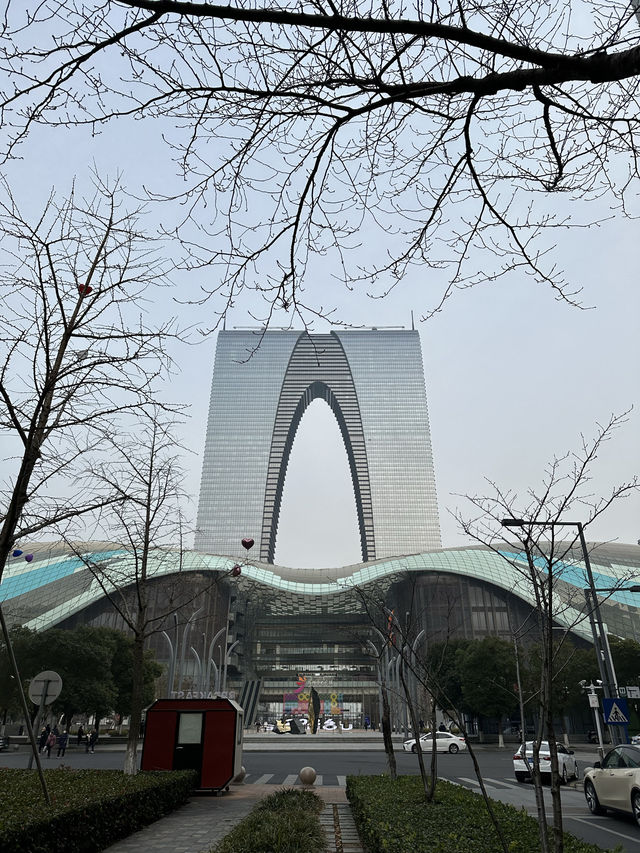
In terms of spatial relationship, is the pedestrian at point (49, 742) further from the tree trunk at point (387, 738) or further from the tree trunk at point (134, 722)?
the tree trunk at point (387, 738)

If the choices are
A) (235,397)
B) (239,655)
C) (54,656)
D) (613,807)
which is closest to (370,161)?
(613,807)

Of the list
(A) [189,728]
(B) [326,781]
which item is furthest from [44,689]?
(B) [326,781]

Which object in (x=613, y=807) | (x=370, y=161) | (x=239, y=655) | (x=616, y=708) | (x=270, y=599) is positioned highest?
(x=270, y=599)

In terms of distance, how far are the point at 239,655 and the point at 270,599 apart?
41.1 feet

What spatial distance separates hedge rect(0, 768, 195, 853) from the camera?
593 cm

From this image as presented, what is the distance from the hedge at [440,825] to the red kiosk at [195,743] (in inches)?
191

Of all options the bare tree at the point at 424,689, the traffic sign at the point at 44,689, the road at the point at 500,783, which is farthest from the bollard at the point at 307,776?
the traffic sign at the point at 44,689

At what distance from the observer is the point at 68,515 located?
8031 millimetres

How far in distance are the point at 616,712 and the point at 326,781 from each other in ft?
29.6

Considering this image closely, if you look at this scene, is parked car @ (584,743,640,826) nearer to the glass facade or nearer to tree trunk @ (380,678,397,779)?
tree trunk @ (380,678,397,779)

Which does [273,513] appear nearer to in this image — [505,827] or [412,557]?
[412,557]

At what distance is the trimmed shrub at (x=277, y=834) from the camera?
666 centimetres

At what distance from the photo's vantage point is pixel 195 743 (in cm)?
1464

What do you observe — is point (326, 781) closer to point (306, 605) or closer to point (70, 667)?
point (70, 667)
